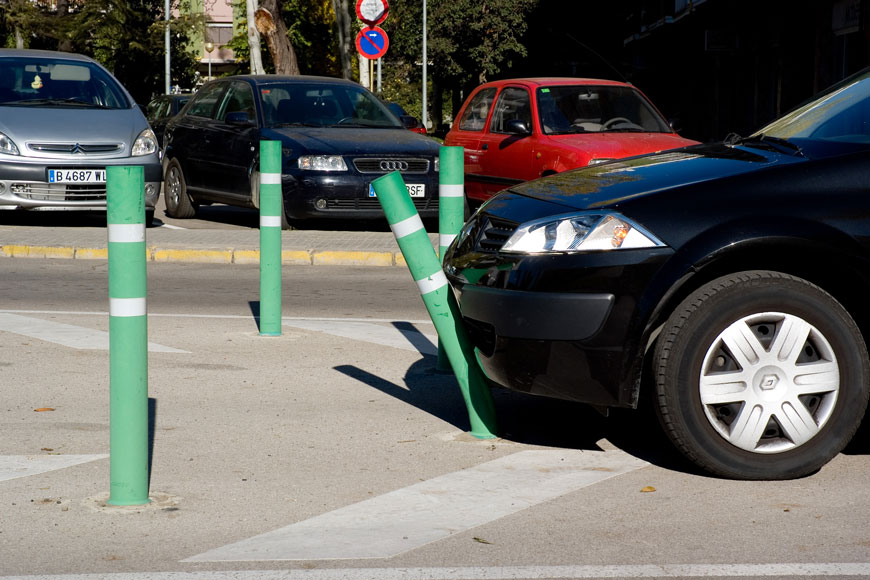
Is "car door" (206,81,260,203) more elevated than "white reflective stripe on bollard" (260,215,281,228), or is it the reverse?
"car door" (206,81,260,203)

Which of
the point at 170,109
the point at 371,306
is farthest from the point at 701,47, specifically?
the point at 371,306

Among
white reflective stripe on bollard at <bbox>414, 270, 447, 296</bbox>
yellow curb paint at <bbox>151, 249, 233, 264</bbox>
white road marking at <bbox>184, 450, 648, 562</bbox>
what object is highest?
white reflective stripe on bollard at <bbox>414, 270, 447, 296</bbox>

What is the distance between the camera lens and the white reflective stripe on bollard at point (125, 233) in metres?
4.11

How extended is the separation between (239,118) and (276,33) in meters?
15.4

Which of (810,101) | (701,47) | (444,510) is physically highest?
(701,47)

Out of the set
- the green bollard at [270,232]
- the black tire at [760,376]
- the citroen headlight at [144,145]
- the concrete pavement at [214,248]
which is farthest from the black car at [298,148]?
the black tire at [760,376]

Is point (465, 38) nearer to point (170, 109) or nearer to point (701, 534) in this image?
point (170, 109)

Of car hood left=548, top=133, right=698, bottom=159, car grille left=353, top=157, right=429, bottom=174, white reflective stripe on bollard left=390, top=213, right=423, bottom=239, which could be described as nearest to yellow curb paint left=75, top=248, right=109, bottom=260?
car grille left=353, top=157, right=429, bottom=174

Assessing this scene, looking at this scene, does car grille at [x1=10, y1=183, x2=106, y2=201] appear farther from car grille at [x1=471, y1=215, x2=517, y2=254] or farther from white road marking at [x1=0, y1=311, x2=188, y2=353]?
car grille at [x1=471, y1=215, x2=517, y2=254]

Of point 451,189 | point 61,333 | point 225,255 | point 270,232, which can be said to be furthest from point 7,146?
point 451,189

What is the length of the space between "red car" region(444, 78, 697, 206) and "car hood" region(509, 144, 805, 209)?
708 cm

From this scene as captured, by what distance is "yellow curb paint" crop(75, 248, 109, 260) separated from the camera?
11.8m

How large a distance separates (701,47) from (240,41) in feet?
110

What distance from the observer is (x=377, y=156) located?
43.7 ft
